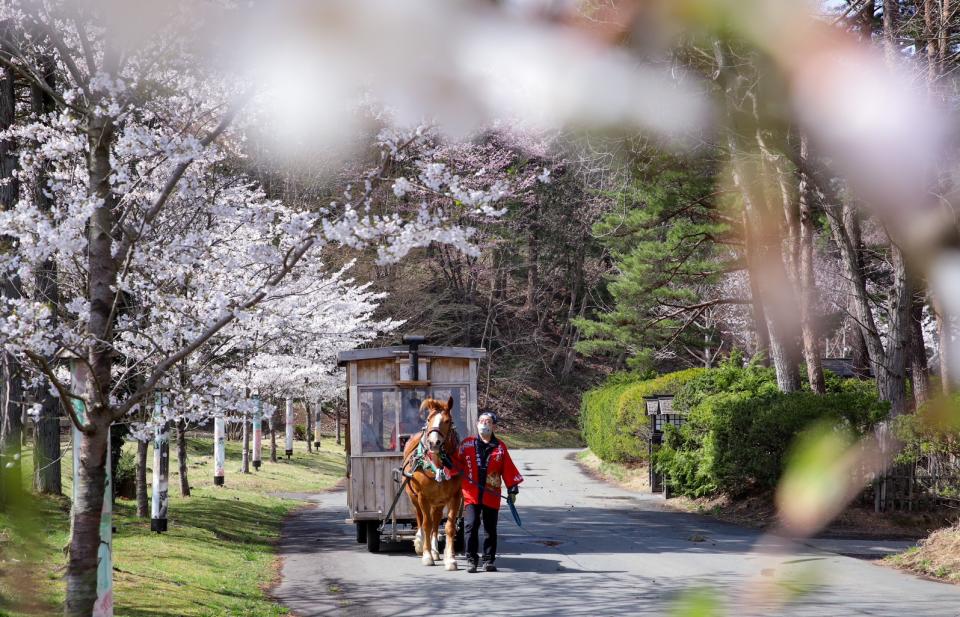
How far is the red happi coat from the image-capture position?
12.4m

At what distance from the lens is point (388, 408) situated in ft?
47.9

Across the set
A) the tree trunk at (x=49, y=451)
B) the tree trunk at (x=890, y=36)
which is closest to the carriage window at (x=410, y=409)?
the tree trunk at (x=49, y=451)

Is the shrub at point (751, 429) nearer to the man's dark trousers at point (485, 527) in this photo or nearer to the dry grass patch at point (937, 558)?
the dry grass patch at point (937, 558)

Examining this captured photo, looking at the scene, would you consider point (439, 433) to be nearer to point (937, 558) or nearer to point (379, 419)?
point (379, 419)

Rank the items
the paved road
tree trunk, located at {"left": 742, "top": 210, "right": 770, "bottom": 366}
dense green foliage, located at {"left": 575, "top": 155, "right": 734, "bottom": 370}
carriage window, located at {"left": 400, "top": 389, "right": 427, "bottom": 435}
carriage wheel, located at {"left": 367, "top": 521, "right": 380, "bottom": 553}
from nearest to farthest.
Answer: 1. the paved road
2. carriage window, located at {"left": 400, "top": 389, "right": 427, "bottom": 435}
3. carriage wheel, located at {"left": 367, "top": 521, "right": 380, "bottom": 553}
4. tree trunk, located at {"left": 742, "top": 210, "right": 770, "bottom": 366}
5. dense green foliage, located at {"left": 575, "top": 155, "right": 734, "bottom": 370}

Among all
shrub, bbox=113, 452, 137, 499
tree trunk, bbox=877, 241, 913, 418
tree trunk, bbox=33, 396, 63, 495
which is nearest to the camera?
tree trunk, bbox=33, 396, 63, 495

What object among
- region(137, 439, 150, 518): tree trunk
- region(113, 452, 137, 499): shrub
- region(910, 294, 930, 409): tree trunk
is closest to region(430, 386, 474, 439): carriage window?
region(137, 439, 150, 518): tree trunk

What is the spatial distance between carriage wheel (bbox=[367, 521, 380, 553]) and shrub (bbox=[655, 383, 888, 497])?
7488mm

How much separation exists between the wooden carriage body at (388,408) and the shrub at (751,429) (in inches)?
251

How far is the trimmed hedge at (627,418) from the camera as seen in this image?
1131 inches

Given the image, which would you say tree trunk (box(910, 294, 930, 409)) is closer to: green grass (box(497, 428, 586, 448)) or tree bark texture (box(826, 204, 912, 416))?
tree bark texture (box(826, 204, 912, 416))

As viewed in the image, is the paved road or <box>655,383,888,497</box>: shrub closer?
the paved road

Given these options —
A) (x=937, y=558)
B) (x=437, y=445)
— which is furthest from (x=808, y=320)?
(x=437, y=445)

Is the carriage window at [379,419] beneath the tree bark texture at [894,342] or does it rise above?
beneath
